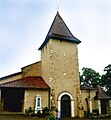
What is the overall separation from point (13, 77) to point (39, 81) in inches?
198

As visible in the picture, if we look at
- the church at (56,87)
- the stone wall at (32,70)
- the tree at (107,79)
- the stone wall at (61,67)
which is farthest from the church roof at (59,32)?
the tree at (107,79)

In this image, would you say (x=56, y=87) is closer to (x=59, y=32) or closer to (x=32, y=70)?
(x=32, y=70)

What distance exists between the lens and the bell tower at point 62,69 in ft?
76.4

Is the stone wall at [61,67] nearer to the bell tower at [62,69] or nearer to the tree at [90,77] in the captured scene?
the bell tower at [62,69]

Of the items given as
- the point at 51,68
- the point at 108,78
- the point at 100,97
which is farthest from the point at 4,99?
the point at 108,78

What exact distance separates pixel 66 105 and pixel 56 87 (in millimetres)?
2273

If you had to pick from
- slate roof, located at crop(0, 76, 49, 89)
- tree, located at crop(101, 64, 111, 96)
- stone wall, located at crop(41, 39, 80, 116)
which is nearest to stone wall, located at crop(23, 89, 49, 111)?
slate roof, located at crop(0, 76, 49, 89)

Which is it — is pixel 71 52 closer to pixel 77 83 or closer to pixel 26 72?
pixel 77 83

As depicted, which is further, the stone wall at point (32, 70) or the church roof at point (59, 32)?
the stone wall at point (32, 70)

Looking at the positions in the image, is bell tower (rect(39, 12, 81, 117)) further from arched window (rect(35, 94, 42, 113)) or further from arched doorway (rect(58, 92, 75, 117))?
arched window (rect(35, 94, 42, 113))

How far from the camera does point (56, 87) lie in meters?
23.3

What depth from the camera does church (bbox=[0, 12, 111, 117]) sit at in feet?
74.0

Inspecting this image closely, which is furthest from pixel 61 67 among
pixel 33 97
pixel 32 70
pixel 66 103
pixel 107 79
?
pixel 107 79

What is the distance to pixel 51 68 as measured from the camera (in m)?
23.7
